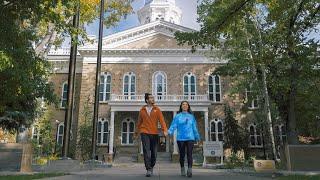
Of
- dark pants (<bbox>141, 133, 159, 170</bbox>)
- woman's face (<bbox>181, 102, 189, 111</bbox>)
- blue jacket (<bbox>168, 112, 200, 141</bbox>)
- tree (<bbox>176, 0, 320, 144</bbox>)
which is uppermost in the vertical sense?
tree (<bbox>176, 0, 320, 144</bbox>)

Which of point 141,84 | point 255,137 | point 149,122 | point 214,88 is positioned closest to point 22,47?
point 149,122

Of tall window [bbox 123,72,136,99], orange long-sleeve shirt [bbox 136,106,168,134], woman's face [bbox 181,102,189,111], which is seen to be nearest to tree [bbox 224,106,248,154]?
tall window [bbox 123,72,136,99]

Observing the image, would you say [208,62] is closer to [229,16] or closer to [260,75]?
[260,75]

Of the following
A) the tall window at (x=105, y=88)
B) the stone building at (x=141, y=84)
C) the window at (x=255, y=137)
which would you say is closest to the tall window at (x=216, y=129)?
the stone building at (x=141, y=84)

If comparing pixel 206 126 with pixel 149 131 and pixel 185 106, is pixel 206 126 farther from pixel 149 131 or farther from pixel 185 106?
pixel 149 131

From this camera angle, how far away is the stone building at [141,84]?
111 ft

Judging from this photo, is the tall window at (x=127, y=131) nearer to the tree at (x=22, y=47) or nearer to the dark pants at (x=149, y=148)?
the tree at (x=22, y=47)

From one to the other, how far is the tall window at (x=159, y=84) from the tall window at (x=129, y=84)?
1754mm

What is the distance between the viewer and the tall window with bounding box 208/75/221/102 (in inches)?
1385

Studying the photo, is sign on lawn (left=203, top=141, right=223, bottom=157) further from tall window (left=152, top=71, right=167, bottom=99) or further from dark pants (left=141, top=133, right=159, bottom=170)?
tall window (left=152, top=71, right=167, bottom=99)

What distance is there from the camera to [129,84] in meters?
35.5

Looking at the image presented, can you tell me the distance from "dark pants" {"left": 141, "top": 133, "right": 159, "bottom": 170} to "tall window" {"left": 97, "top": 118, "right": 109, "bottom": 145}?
2597cm

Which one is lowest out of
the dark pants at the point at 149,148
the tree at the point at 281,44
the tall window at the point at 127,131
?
the dark pants at the point at 149,148

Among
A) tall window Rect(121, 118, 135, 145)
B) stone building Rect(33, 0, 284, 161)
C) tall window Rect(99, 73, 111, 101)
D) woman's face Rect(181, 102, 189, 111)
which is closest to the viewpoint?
woman's face Rect(181, 102, 189, 111)
